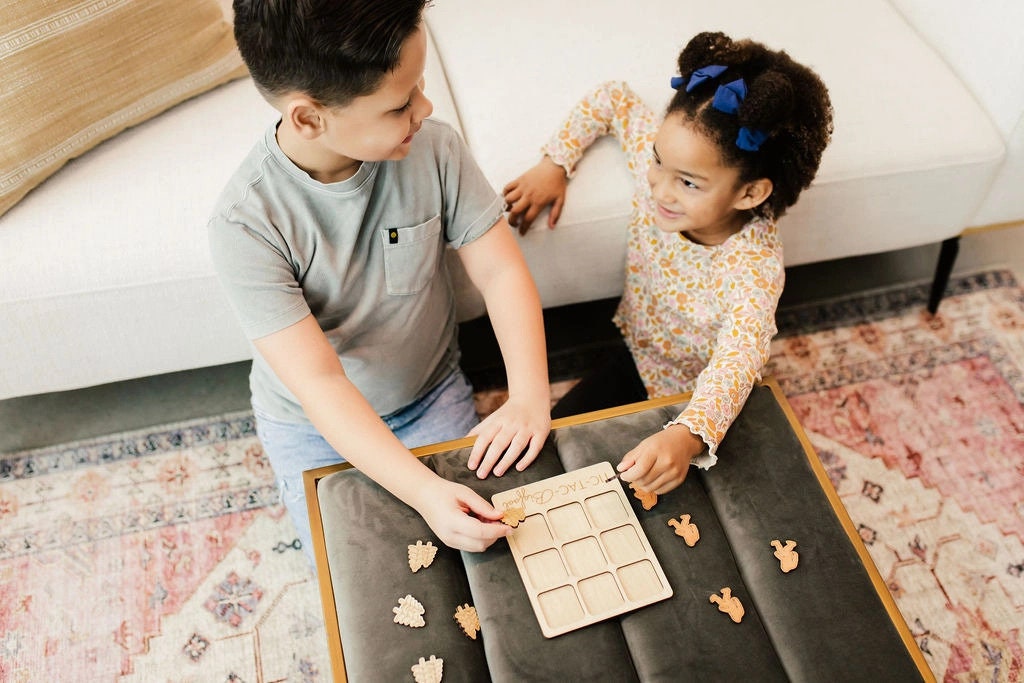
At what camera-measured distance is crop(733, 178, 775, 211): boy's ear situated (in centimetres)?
100

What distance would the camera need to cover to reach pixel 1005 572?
4.19 feet

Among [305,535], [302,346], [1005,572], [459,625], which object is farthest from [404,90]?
[1005,572]

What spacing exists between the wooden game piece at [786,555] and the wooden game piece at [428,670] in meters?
0.37

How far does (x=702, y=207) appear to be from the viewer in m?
1.01

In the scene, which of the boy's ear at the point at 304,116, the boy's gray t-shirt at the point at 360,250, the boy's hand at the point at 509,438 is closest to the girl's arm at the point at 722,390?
the boy's hand at the point at 509,438

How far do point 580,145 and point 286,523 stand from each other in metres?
0.77

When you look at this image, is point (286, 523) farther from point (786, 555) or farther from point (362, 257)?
point (786, 555)

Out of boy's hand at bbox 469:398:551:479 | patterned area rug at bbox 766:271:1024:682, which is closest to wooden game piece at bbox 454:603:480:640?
boy's hand at bbox 469:398:551:479

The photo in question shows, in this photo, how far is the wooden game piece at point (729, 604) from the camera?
81cm

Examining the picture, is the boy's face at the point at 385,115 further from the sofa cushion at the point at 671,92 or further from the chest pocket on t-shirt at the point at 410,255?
the sofa cushion at the point at 671,92

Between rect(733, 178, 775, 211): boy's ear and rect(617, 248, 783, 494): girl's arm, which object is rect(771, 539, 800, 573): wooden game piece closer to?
rect(617, 248, 783, 494): girl's arm

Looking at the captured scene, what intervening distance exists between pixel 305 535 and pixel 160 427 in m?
0.46

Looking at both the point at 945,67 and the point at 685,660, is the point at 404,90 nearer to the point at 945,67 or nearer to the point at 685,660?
the point at 685,660

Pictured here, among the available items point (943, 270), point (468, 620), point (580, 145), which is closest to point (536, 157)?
point (580, 145)
